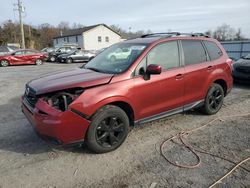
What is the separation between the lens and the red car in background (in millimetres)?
20062

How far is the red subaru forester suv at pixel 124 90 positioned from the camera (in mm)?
3664

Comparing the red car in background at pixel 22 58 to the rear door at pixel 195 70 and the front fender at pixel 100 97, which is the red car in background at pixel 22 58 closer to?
the rear door at pixel 195 70

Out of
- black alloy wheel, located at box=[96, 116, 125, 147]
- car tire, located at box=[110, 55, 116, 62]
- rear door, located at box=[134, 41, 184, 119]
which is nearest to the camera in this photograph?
black alloy wheel, located at box=[96, 116, 125, 147]

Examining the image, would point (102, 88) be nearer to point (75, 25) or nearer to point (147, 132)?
point (147, 132)

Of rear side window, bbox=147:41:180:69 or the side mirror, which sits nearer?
the side mirror

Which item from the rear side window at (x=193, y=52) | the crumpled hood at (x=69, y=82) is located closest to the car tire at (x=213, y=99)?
the rear side window at (x=193, y=52)

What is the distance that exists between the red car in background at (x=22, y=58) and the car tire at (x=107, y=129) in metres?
18.8

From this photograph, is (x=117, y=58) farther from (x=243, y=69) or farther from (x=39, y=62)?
(x=39, y=62)

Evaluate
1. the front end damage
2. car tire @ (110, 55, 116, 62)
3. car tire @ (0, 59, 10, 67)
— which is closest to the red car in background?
car tire @ (0, 59, 10, 67)

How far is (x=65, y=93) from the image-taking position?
12.1 ft

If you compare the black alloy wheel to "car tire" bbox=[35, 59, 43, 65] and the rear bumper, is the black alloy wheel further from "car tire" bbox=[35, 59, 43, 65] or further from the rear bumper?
"car tire" bbox=[35, 59, 43, 65]

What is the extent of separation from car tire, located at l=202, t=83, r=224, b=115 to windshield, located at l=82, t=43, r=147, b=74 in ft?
6.84

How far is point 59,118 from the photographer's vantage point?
11.6 ft

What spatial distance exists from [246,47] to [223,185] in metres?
23.7
